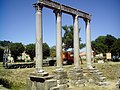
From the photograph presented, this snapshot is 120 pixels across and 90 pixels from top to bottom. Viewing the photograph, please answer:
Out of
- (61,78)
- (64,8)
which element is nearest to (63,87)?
(61,78)

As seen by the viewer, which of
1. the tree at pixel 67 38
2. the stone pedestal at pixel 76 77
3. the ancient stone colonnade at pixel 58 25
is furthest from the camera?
the tree at pixel 67 38

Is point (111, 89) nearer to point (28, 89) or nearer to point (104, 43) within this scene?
point (28, 89)

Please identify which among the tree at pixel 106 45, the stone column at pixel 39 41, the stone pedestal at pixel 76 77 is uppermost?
the tree at pixel 106 45

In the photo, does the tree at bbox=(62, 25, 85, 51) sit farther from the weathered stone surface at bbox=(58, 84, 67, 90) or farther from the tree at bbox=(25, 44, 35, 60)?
the weathered stone surface at bbox=(58, 84, 67, 90)

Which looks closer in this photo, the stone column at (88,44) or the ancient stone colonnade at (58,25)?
the ancient stone colonnade at (58,25)

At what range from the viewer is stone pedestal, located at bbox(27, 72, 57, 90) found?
44.6ft

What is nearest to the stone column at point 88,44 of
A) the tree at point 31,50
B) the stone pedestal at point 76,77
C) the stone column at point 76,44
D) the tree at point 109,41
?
the stone column at point 76,44

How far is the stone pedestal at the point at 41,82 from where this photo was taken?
13606mm

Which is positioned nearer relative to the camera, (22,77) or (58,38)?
(58,38)

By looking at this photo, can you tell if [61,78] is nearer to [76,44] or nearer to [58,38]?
[58,38]

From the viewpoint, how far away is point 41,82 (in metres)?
13.8

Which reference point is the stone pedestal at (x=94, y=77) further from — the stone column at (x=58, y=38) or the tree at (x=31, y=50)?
the tree at (x=31, y=50)

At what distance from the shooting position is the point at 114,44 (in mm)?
59188

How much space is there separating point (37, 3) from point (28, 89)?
6.80 meters
